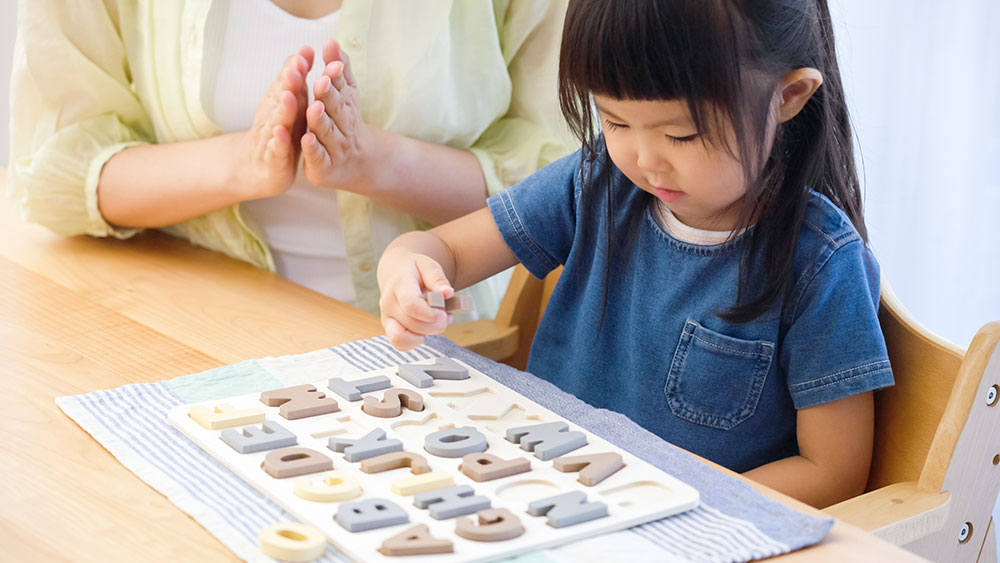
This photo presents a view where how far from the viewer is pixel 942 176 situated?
1551 millimetres

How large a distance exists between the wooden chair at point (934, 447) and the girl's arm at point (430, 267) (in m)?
0.37

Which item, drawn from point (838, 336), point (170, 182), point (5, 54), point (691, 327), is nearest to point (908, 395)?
point (838, 336)

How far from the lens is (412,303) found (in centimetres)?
84

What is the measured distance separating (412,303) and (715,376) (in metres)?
0.30

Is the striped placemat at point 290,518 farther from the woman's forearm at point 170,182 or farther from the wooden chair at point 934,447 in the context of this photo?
the woman's forearm at point 170,182

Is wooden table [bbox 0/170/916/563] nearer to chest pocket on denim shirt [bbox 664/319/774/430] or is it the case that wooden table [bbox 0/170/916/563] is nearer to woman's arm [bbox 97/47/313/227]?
woman's arm [bbox 97/47/313/227]

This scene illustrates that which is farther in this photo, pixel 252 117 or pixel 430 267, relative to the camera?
pixel 252 117

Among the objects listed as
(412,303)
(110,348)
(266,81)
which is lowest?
(110,348)

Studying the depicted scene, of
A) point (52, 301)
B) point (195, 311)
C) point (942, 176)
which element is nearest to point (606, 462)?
point (195, 311)

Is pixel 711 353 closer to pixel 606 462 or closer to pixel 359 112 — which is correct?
pixel 606 462

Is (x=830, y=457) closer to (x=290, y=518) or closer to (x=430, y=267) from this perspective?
(x=430, y=267)

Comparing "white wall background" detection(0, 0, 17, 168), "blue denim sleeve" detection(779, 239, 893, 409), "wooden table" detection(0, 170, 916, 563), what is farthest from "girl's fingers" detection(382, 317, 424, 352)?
"white wall background" detection(0, 0, 17, 168)

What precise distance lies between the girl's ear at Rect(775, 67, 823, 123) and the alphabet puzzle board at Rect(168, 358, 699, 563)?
1.14 ft

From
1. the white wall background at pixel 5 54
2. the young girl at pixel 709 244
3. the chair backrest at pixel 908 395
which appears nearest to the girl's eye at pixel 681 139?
the young girl at pixel 709 244
